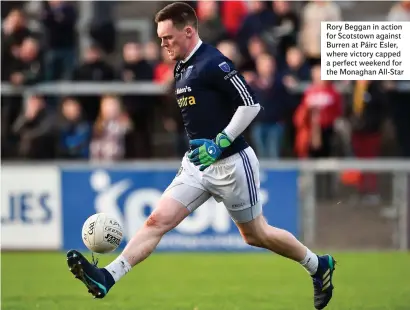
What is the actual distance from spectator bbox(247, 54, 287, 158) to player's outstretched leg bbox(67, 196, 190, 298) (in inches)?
272

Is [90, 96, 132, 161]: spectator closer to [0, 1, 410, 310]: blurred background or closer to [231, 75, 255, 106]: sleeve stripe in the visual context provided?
[0, 1, 410, 310]: blurred background

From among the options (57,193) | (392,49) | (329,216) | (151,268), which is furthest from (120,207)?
(392,49)

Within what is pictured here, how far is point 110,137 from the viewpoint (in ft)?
51.4

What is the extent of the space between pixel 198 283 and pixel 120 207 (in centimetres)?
345

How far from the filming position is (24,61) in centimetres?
1628

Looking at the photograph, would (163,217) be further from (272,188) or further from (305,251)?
(272,188)

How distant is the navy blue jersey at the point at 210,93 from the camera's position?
8.09 metres

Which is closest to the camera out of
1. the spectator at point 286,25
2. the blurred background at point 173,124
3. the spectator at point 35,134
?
the blurred background at point 173,124

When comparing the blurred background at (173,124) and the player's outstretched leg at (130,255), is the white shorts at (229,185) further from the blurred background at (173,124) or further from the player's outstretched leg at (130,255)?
the blurred background at (173,124)

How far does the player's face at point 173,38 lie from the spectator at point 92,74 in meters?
8.15

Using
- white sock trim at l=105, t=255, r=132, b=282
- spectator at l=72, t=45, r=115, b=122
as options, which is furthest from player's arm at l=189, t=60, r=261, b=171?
spectator at l=72, t=45, r=115, b=122

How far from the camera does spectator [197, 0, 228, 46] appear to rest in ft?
52.3

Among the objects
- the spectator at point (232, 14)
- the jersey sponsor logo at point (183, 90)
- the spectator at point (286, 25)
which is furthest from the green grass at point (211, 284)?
the spectator at point (232, 14)
